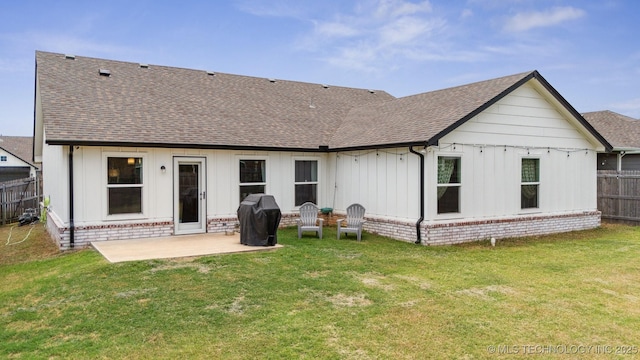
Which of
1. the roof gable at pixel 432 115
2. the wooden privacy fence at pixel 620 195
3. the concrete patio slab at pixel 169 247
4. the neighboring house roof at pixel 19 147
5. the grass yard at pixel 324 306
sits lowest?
the grass yard at pixel 324 306

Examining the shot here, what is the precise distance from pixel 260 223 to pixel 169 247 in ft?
6.91

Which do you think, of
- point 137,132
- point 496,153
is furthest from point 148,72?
point 496,153

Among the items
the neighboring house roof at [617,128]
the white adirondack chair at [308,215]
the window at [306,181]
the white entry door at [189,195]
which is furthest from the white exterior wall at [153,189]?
the neighboring house roof at [617,128]

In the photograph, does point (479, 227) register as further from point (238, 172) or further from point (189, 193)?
point (189, 193)

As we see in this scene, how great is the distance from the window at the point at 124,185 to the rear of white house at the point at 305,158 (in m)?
0.03

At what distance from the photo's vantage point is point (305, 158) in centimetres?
1395

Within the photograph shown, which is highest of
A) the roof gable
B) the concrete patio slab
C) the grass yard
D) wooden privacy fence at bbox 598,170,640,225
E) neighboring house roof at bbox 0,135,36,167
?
neighboring house roof at bbox 0,135,36,167

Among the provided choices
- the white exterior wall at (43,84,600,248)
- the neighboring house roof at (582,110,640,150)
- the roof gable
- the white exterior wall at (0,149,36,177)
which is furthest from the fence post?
the white exterior wall at (0,149,36,177)

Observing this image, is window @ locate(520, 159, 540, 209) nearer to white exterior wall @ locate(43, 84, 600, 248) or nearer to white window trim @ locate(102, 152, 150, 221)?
white exterior wall @ locate(43, 84, 600, 248)

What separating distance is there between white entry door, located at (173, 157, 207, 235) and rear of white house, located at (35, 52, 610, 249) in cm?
3

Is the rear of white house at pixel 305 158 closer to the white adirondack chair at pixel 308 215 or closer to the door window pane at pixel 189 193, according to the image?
the door window pane at pixel 189 193

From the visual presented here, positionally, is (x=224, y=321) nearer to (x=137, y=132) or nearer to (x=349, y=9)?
(x=137, y=132)

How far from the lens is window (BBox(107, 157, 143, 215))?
10.9 meters

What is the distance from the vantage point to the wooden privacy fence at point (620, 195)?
50.1 feet
